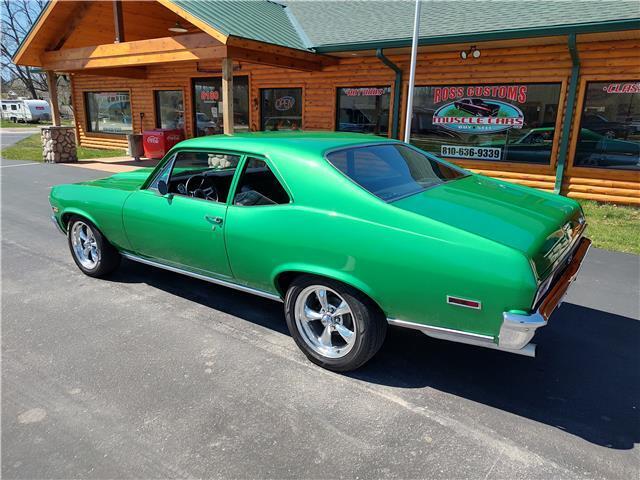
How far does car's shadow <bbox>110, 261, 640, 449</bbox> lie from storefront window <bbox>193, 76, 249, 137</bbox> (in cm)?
1077

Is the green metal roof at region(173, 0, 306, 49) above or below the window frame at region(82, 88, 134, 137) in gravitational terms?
above

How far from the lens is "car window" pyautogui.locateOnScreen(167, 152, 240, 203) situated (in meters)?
3.93

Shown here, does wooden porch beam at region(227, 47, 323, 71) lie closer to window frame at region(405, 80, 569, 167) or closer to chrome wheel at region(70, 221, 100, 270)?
window frame at region(405, 80, 569, 167)

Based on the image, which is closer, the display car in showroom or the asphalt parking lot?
the asphalt parking lot

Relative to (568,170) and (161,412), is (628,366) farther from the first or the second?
(568,170)

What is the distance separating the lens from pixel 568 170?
904 cm

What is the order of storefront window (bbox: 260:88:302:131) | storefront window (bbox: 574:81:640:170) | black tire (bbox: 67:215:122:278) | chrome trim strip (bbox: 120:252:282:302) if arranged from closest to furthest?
chrome trim strip (bbox: 120:252:282:302) < black tire (bbox: 67:215:122:278) < storefront window (bbox: 574:81:640:170) < storefront window (bbox: 260:88:302:131)

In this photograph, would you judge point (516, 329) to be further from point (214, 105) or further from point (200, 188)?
point (214, 105)

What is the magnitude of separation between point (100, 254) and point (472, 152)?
8.13 metres

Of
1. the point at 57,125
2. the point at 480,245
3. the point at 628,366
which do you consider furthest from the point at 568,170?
the point at 57,125

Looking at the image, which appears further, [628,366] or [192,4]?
[192,4]

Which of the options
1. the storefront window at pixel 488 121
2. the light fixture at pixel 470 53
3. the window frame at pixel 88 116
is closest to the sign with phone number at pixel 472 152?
the storefront window at pixel 488 121

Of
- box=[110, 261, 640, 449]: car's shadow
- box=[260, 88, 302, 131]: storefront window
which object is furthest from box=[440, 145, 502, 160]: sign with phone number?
box=[110, 261, 640, 449]: car's shadow

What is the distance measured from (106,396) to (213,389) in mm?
645
